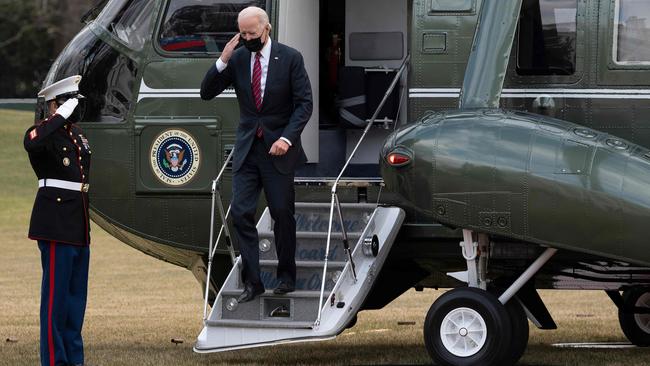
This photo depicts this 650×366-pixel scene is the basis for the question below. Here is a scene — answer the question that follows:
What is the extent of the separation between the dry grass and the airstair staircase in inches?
23.5

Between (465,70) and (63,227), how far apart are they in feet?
9.44

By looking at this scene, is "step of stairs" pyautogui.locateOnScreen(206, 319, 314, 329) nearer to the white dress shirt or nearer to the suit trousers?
the suit trousers

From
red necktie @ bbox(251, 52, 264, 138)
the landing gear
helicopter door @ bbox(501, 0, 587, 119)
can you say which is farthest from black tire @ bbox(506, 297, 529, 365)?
red necktie @ bbox(251, 52, 264, 138)

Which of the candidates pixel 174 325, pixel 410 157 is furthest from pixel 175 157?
pixel 174 325

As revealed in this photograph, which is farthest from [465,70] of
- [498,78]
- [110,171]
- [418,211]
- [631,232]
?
[110,171]

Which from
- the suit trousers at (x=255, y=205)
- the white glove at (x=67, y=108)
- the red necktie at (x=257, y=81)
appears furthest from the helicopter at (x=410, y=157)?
the white glove at (x=67, y=108)

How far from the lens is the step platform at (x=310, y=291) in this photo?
9625mm

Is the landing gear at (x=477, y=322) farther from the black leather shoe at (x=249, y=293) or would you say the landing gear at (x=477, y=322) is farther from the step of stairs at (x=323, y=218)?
the black leather shoe at (x=249, y=293)

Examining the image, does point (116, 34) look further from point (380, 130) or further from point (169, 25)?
point (380, 130)

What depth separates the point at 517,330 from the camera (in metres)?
A: 9.43

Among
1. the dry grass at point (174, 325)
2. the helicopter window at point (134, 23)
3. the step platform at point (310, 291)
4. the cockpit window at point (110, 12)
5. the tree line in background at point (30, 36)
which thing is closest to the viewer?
the step platform at point (310, 291)

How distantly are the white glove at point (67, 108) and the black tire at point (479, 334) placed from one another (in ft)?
8.52

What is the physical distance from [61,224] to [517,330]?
2920 millimetres

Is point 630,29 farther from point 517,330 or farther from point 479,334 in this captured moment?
point 479,334
